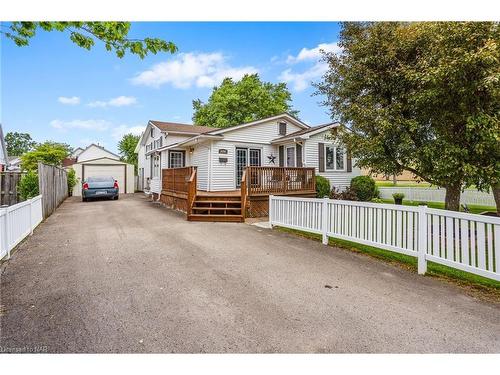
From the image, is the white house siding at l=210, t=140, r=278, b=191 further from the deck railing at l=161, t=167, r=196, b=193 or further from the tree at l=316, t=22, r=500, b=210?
the tree at l=316, t=22, r=500, b=210

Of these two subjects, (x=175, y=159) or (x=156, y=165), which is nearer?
(x=175, y=159)

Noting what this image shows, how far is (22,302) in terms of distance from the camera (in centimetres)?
313

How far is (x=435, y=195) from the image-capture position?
1602 centimetres

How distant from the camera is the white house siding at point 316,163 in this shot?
1315 centimetres

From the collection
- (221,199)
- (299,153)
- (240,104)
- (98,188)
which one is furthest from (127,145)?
(221,199)

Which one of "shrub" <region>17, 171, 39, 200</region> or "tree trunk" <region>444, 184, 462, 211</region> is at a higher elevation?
"shrub" <region>17, 171, 39, 200</region>

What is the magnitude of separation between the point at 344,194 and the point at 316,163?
6.72ft

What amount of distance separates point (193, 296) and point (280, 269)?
159 centimetres

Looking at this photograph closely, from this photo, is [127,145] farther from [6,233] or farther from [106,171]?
[6,233]

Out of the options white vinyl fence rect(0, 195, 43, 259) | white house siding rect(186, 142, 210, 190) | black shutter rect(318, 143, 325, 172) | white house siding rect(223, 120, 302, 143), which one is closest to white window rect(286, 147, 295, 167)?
white house siding rect(223, 120, 302, 143)

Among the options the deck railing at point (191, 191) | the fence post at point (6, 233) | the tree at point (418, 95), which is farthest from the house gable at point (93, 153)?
the tree at point (418, 95)

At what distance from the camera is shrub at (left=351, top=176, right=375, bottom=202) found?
1412cm

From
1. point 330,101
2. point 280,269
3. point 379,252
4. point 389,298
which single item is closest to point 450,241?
point 389,298

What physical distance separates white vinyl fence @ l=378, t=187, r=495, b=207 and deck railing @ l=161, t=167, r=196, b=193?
42.8ft
